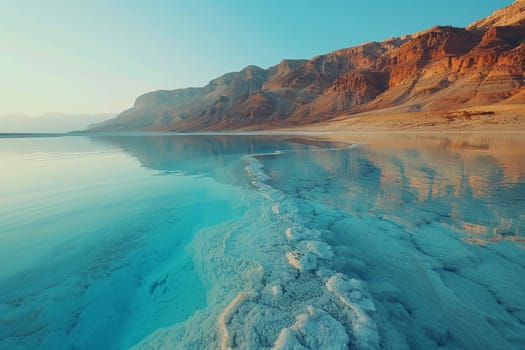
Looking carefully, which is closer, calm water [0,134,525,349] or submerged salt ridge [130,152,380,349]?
submerged salt ridge [130,152,380,349]

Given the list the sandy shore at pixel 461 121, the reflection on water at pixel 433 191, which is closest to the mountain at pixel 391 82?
the sandy shore at pixel 461 121

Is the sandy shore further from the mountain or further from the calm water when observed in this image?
the calm water

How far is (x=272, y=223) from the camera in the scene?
5609 millimetres

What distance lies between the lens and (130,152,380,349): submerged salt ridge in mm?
2541

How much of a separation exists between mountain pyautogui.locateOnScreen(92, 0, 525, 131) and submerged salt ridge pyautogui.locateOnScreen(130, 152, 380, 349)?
60.0 meters

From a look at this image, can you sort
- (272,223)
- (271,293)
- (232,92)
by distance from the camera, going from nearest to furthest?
(271,293) < (272,223) < (232,92)

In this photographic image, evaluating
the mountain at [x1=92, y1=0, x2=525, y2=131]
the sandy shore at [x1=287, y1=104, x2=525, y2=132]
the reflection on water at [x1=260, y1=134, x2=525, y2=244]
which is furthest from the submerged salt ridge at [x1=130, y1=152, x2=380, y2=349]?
the mountain at [x1=92, y1=0, x2=525, y2=131]

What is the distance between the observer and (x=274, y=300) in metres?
3.08

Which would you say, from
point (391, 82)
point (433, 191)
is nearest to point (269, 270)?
point (433, 191)

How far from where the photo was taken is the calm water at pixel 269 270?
269 centimetres

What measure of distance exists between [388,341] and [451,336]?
726 mm

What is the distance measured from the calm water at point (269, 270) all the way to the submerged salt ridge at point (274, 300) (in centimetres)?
2

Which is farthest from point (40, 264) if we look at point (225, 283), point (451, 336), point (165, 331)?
point (451, 336)

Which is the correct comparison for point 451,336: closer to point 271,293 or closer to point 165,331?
point 271,293
